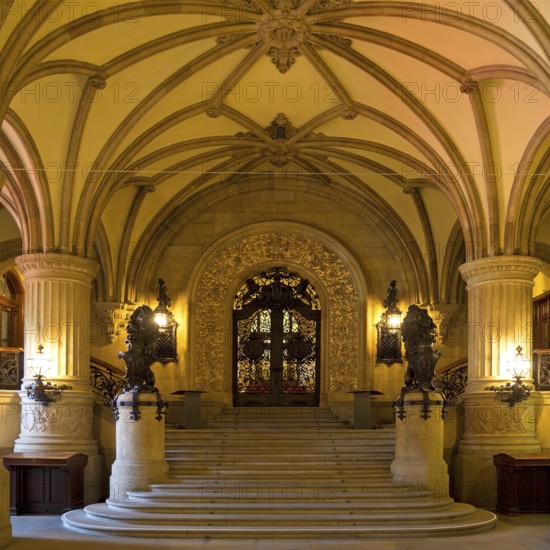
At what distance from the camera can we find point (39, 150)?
1652 centimetres

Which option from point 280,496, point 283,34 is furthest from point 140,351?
point 283,34

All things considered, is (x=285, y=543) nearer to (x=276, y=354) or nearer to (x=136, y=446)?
(x=136, y=446)

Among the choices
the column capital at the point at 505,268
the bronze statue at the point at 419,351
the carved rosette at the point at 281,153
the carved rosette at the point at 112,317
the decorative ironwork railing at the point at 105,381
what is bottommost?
the decorative ironwork railing at the point at 105,381

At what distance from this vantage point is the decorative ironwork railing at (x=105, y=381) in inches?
756

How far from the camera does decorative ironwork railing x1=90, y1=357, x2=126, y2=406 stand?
63.0 ft

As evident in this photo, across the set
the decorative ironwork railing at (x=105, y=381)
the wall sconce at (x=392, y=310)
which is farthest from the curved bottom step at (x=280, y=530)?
the wall sconce at (x=392, y=310)

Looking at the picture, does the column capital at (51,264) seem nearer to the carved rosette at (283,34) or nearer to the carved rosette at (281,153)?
the carved rosette at (283,34)

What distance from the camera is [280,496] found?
48.0ft

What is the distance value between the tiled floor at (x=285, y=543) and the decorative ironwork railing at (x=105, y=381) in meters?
5.70

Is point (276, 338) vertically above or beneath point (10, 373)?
above

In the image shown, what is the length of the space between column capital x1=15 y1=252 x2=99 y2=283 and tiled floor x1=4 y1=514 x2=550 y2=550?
4938 millimetres

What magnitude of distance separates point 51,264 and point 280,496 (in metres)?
5.72

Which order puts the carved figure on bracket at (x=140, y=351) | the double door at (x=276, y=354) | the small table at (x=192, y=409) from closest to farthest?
1. the carved figure on bracket at (x=140, y=351)
2. the small table at (x=192, y=409)
3. the double door at (x=276, y=354)

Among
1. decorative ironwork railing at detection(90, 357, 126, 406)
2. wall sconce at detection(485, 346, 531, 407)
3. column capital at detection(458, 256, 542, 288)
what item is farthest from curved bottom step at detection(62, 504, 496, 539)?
decorative ironwork railing at detection(90, 357, 126, 406)
